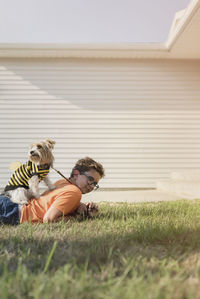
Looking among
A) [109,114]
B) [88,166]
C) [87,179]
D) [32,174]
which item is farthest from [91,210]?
[109,114]

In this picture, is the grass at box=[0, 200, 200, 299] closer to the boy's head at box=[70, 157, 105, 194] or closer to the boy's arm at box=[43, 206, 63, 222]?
the boy's arm at box=[43, 206, 63, 222]

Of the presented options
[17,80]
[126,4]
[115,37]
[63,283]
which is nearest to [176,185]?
[115,37]

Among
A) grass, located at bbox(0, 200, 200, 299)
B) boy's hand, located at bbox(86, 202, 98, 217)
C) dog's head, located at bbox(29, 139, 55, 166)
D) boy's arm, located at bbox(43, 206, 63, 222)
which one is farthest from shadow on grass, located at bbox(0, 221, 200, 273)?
dog's head, located at bbox(29, 139, 55, 166)

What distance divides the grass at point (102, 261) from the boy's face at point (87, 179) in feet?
1.25

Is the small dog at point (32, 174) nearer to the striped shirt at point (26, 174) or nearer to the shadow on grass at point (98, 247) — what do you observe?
the striped shirt at point (26, 174)

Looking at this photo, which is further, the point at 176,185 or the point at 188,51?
the point at 188,51

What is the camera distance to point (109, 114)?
816 cm

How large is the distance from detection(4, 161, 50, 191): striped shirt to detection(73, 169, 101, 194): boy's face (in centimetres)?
39

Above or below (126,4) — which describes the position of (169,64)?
below

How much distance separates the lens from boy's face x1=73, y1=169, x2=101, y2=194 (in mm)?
3070

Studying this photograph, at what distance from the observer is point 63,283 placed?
117 centimetres

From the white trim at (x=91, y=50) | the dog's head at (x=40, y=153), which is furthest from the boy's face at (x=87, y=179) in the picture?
the white trim at (x=91, y=50)

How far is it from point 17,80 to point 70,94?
4.93 feet

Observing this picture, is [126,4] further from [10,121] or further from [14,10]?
[10,121]
